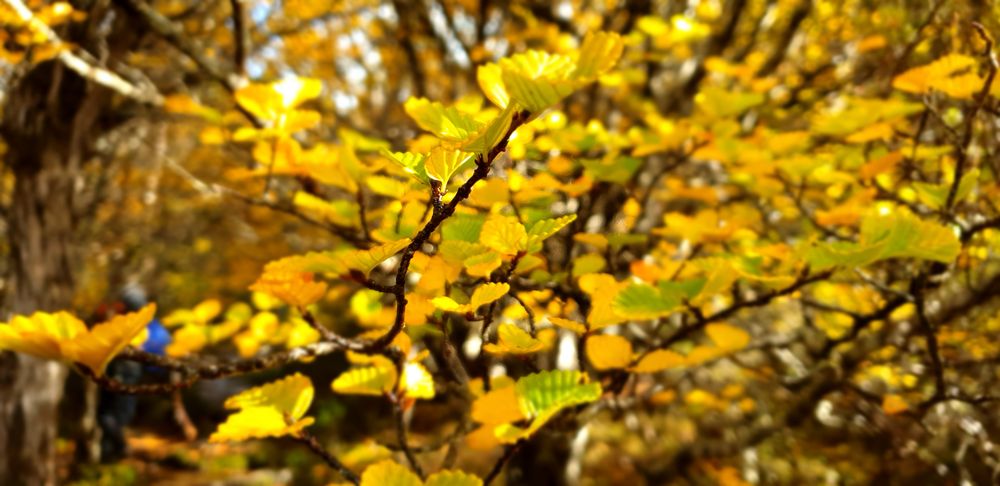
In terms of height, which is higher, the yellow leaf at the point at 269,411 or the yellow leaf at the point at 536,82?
the yellow leaf at the point at 536,82

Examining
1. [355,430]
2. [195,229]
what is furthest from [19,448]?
[195,229]

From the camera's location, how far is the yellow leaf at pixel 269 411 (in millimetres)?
910

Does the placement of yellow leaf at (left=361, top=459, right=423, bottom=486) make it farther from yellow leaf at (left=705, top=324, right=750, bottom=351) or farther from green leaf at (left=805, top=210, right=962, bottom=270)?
yellow leaf at (left=705, top=324, right=750, bottom=351)

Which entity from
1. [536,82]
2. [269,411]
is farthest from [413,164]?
[269,411]

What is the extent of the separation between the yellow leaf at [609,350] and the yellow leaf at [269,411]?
1.72 ft

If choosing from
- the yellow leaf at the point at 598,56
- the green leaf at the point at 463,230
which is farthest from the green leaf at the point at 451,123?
the green leaf at the point at 463,230

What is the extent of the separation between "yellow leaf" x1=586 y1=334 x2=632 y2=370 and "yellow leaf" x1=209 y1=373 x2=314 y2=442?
1.72ft

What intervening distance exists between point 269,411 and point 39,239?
292 centimetres

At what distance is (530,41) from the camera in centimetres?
437

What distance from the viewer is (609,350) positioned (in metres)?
1.10

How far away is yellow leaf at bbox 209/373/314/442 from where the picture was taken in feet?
2.99

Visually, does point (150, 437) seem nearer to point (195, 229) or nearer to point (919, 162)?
point (195, 229)

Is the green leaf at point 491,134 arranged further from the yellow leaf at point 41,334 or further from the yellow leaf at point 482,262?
the yellow leaf at point 41,334

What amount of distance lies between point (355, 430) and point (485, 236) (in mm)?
7611
